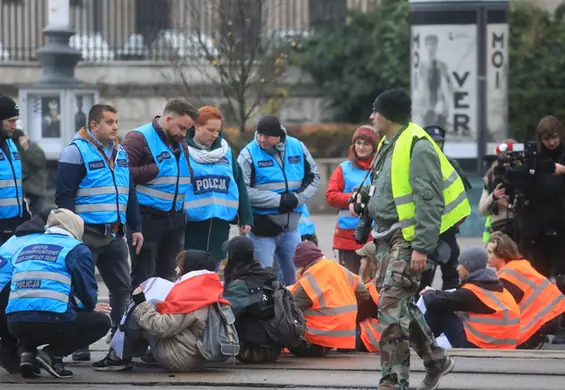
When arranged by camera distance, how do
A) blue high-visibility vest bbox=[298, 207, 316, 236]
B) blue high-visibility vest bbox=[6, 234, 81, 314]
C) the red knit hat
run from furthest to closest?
blue high-visibility vest bbox=[298, 207, 316, 236] < the red knit hat < blue high-visibility vest bbox=[6, 234, 81, 314]

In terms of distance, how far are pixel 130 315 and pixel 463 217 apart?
2.25 meters

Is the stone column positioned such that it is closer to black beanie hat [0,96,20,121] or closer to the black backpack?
black beanie hat [0,96,20,121]

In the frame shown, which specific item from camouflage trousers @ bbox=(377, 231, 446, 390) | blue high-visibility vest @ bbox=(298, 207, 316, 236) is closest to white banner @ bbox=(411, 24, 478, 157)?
blue high-visibility vest @ bbox=(298, 207, 316, 236)

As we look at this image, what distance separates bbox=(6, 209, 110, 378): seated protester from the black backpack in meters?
1.14

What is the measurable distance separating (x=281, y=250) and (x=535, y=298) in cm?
219

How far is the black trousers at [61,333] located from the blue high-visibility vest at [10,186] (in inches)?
51.2

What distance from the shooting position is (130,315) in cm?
866

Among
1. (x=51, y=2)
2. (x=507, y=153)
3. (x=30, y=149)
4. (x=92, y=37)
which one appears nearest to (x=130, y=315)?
(x=507, y=153)

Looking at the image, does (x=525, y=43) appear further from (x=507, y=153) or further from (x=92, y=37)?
(x=507, y=153)

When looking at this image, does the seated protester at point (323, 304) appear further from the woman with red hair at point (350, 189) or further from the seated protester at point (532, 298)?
the woman with red hair at point (350, 189)

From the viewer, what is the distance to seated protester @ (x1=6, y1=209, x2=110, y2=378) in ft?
27.3

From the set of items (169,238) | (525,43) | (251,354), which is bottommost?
(251,354)

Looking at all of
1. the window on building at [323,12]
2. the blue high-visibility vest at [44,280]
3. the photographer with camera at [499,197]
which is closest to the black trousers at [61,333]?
the blue high-visibility vest at [44,280]

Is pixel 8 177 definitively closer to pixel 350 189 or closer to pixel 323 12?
pixel 350 189
